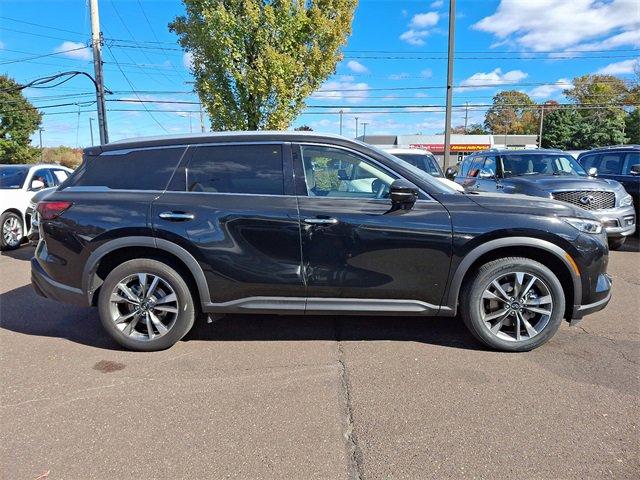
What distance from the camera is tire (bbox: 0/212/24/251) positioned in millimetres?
8156

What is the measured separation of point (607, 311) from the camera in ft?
15.6

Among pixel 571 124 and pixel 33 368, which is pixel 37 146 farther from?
pixel 571 124

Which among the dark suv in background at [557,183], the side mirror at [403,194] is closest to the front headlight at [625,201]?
the dark suv in background at [557,183]

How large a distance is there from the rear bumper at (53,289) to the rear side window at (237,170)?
132 cm

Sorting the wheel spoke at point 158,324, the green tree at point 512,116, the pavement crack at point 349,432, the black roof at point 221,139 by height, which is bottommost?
the pavement crack at point 349,432

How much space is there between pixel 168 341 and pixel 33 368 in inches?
39.9

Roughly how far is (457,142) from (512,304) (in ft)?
195

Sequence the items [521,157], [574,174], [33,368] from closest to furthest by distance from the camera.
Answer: [33,368] → [574,174] → [521,157]

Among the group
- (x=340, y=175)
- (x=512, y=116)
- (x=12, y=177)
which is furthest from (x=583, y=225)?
(x=512, y=116)

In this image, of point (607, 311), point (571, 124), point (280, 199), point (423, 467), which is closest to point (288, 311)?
point (280, 199)

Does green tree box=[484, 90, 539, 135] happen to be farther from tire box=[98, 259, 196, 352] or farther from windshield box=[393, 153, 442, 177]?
tire box=[98, 259, 196, 352]

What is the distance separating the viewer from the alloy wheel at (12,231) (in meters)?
8.23

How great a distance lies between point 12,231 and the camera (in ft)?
27.5

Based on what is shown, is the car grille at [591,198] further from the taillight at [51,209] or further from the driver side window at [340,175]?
the taillight at [51,209]
